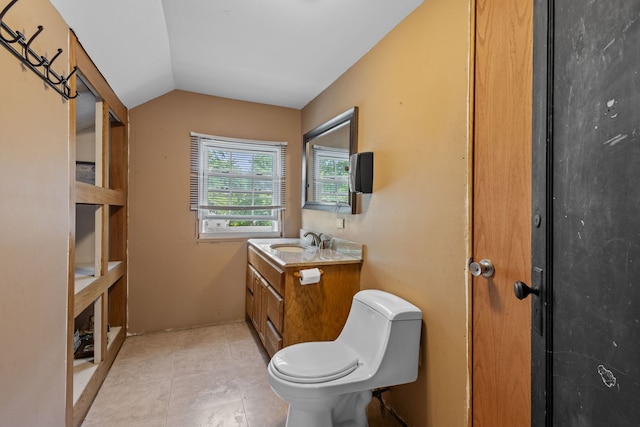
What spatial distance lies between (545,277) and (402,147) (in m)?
1.15

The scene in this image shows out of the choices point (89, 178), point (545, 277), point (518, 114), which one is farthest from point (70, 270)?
point (518, 114)

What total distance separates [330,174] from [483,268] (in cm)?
165

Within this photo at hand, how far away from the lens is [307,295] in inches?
79.5

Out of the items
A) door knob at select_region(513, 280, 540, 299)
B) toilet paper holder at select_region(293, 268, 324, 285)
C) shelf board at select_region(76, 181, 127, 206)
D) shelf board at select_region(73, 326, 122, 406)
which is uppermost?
shelf board at select_region(76, 181, 127, 206)

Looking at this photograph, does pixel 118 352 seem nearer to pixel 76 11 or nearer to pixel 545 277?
pixel 76 11

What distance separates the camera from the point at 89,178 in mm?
2363

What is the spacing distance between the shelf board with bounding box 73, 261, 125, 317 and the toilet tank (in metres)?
1.54

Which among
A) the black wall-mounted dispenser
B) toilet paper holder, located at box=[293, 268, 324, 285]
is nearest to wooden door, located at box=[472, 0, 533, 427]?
the black wall-mounted dispenser

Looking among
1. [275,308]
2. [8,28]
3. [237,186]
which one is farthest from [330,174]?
[8,28]

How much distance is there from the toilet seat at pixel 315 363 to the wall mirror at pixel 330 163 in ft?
3.31

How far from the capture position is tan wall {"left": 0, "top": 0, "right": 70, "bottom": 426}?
0.98m

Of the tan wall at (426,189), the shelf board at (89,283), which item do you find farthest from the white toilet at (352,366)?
the shelf board at (89,283)

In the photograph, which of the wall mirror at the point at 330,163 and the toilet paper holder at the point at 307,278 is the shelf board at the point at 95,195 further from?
→ the wall mirror at the point at 330,163

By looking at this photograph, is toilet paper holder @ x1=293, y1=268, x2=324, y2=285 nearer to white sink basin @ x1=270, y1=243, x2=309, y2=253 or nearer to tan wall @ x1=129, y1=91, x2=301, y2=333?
white sink basin @ x1=270, y1=243, x2=309, y2=253
